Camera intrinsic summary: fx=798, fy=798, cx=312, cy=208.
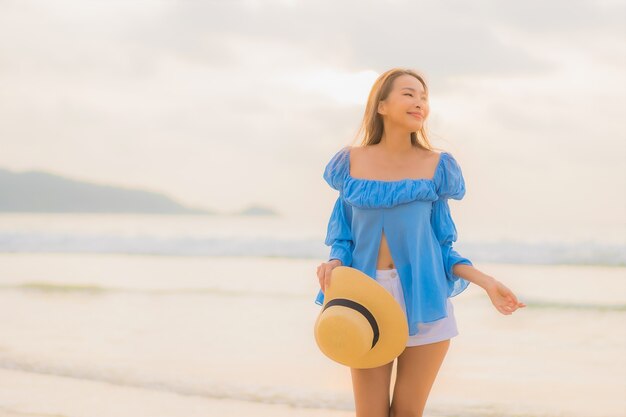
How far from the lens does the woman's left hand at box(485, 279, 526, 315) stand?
2746 mm

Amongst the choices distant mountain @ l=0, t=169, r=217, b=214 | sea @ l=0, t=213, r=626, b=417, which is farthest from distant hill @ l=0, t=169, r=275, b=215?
sea @ l=0, t=213, r=626, b=417

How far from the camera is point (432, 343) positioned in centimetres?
286

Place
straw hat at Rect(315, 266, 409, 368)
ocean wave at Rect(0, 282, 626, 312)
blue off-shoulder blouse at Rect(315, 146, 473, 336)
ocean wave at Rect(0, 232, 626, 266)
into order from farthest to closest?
ocean wave at Rect(0, 232, 626, 266), ocean wave at Rect(0, 282, 626, 312), blue off-shoulder blouse at Rect(315, 146, 473, 336), straw hat at Rect(315, 266, 409, 368)

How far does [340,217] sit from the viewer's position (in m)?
2.96

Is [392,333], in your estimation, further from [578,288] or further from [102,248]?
[102,248]

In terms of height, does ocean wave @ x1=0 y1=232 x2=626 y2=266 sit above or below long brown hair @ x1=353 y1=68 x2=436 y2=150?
above

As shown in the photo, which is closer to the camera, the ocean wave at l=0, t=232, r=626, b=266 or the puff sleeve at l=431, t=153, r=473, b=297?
the puff sleeve at l=431, t=153, r=473, b=297

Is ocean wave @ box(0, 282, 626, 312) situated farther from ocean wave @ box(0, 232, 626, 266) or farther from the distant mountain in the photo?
the distant mountain

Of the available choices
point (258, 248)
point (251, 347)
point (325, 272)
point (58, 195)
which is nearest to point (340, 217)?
point (325, 272)

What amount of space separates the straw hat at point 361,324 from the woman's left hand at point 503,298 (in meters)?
0.33

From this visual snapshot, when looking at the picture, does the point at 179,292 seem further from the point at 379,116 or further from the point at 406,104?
the point at 406,104

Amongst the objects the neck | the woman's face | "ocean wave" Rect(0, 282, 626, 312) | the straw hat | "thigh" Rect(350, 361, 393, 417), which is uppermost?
"ocean wave" Rect(0, 282, 626, 312)

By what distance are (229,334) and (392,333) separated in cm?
494

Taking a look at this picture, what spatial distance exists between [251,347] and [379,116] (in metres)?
4.13
